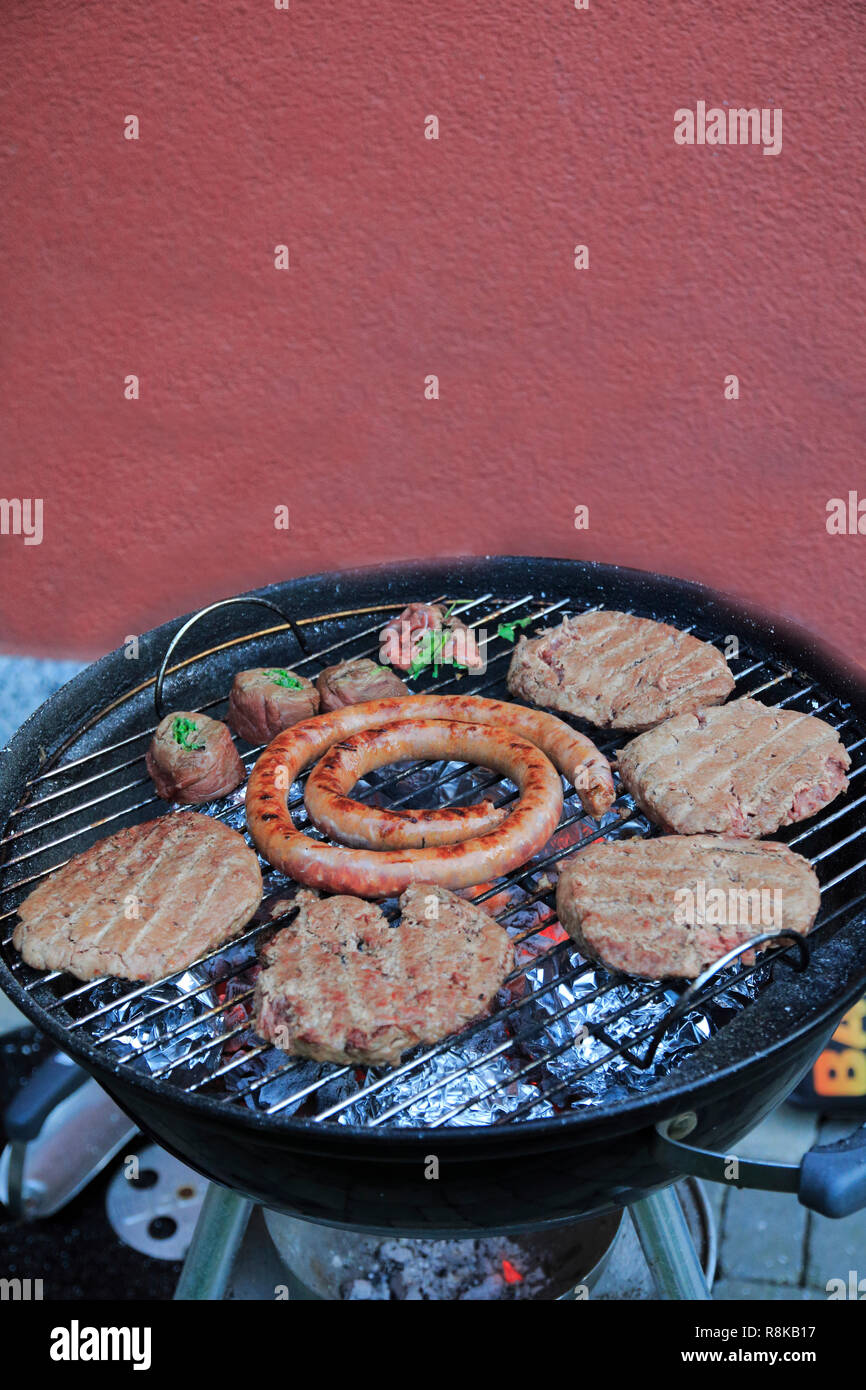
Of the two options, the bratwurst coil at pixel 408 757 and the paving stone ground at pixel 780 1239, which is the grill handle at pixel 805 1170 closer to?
Result: the bratwurst coil at pixel 408 757

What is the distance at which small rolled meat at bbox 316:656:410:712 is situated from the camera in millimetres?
3367

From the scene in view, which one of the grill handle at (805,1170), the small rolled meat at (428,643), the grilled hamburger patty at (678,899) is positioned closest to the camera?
the grill handle at (805,1170)

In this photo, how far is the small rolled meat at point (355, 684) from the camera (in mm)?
3367

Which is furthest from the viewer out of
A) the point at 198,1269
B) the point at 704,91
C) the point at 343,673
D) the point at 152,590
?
the point at 152,590

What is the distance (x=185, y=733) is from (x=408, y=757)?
0.66 meters

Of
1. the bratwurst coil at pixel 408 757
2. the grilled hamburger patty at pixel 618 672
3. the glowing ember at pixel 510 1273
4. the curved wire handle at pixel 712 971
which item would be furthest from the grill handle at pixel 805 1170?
the glowing ember at pixel 510 1273

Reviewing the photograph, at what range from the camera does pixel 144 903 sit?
264cm

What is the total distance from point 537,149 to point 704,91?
2.08 ft

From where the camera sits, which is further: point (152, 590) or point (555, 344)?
point (152, 590)

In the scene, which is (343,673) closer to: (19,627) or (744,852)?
(744,852)

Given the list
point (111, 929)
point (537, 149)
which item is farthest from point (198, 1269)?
point (537, 149)

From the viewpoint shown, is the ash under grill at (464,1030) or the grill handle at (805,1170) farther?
the ash under grill at (464,1030)

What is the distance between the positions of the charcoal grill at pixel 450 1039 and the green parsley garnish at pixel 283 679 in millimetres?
238

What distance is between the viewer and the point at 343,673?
11.2 feet
